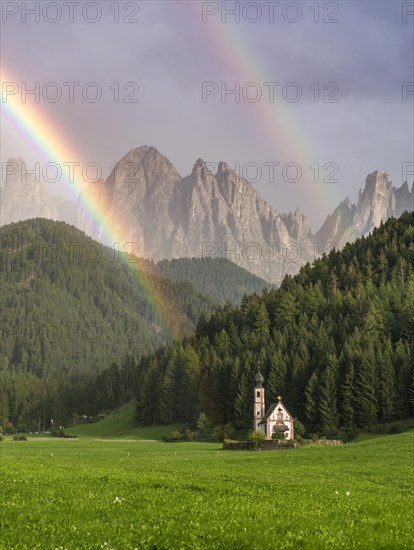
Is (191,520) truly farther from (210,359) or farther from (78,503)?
(210,359)

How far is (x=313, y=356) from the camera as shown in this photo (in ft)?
352

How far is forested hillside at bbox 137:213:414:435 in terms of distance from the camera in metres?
92.2

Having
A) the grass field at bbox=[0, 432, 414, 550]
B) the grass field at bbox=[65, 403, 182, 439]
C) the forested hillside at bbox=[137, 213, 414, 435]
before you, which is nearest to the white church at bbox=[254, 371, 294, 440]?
the forested hillside at bbox=[137, 213, 414, 435]

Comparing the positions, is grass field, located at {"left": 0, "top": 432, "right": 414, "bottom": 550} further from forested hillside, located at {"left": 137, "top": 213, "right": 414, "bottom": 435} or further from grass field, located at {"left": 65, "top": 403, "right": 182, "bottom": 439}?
grass field, located at {"left": 65, "top": 403, "right": 182, "bottom": 439}

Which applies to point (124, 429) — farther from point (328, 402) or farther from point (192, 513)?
point (192, 513)

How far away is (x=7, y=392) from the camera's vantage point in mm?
197625

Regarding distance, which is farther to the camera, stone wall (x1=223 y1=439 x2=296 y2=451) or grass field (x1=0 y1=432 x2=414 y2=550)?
stone wall (x1=223 y1=439 x2=296 y2=451)

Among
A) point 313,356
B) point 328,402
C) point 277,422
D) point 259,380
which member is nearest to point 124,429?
point 259,380

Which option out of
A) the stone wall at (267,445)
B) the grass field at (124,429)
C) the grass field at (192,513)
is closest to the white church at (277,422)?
the stone wall at (267,445)

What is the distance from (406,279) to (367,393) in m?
59.4

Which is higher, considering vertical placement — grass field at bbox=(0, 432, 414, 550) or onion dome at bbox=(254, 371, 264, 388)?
onion dome at bbox=(254, 371, 264, 388)

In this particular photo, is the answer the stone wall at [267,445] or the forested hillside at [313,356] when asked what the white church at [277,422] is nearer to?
the forested hillside at [313,356]

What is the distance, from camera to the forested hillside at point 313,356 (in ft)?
302

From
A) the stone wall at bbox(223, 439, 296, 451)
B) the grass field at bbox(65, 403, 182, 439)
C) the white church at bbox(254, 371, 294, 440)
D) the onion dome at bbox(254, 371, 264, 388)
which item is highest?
the onion dome at bbox(254, 371, 264, 388)
